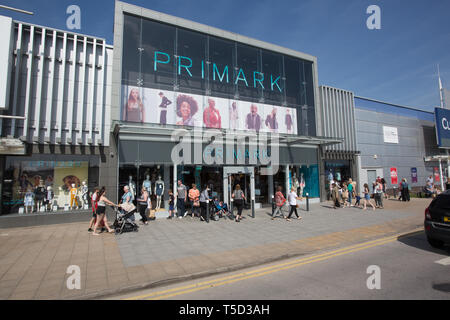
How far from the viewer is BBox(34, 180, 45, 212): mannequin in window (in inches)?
437

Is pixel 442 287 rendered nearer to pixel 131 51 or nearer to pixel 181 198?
Answer: pixel 181 198

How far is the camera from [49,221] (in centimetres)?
1089

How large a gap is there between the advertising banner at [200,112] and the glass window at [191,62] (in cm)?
65

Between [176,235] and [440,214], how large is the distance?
25.7 ft

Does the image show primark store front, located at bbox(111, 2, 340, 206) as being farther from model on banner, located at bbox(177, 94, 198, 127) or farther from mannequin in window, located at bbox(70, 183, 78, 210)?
mannequin in window, located at bbox(70, 183, 78, 210)

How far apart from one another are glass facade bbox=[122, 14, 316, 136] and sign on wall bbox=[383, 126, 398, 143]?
9.65 metres

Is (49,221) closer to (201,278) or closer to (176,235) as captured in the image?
(176,235)

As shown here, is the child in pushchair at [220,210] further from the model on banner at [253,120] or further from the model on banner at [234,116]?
the model on banner at [253,120]

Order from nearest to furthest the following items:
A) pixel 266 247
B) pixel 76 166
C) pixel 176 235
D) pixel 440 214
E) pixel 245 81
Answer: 1. pixel 440 214
2. pixel 266 247
3. pixel 176 235
4. pixel 76 166
5. pixel 245 81

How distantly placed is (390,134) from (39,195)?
28.0 m

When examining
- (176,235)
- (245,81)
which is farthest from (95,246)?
(245,81)

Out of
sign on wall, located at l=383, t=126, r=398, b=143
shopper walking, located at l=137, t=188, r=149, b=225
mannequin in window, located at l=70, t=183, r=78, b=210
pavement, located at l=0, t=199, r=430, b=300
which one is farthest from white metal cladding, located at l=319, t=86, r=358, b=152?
mannequin in window, located at l=70, t=183, r=78, b=210

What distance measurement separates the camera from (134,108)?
1257 cm
